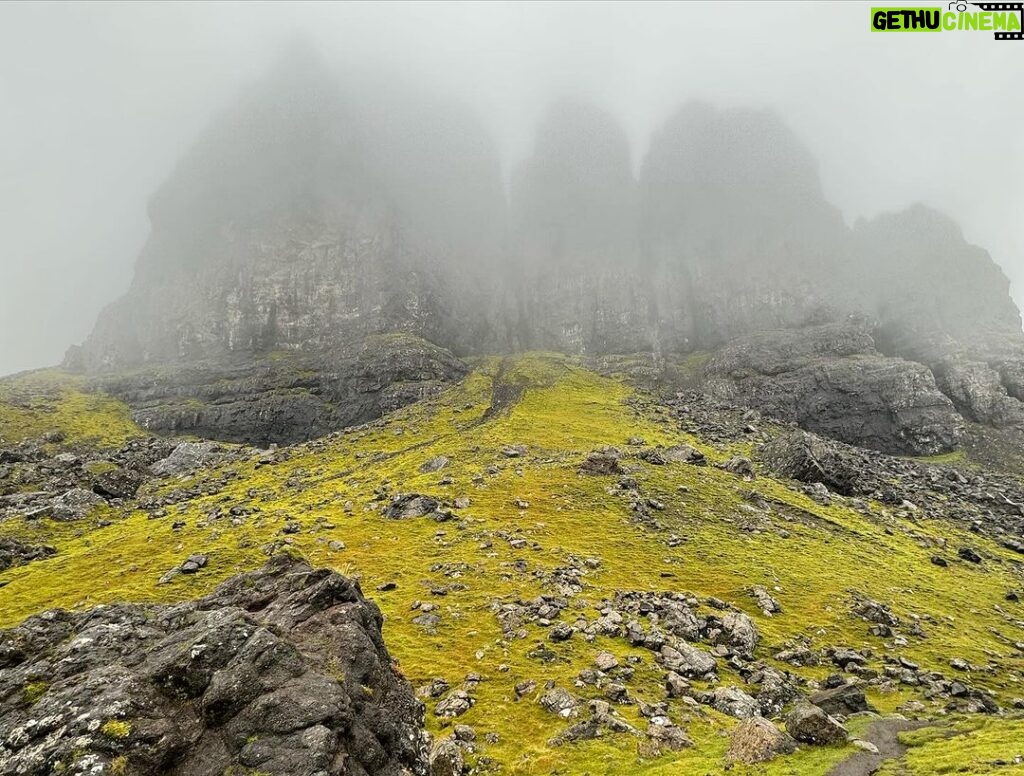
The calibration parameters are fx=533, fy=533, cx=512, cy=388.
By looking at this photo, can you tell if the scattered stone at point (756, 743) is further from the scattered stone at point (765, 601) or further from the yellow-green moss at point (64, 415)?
the yellow-green moss at point (64, 415)

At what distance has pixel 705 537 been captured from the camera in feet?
222

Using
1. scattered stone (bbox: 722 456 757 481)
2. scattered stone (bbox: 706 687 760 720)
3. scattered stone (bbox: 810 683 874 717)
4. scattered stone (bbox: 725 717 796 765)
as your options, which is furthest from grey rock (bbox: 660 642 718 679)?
scattered stone (bbox: 722 456 757 481)

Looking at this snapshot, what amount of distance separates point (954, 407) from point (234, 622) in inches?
7771

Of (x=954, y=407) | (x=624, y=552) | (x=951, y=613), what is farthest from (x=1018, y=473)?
(x=624, y=552)

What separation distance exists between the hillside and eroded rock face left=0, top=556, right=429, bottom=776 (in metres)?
1.12

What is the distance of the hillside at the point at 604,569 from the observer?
101 feet

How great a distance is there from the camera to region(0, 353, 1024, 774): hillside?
1217 inches

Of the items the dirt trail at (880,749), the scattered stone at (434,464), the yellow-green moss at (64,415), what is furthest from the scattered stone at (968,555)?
the yellow-green moss at (64,415)

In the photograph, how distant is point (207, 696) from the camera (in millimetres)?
17297

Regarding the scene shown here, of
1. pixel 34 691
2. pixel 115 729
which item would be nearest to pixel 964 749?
pixel 115 729

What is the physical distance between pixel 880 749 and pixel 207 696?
29839 millimetres

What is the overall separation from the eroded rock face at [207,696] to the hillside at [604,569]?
1122 millimetres

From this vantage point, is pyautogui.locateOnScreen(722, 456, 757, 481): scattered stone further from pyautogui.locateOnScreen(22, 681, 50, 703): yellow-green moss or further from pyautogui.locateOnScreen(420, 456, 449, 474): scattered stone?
pyautogui.locateOnScreen(22, 681, 50, 703): yellow-green moss

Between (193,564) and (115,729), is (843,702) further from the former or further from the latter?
(193,564)
